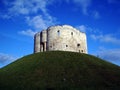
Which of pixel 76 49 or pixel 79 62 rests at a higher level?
pixel 76 49

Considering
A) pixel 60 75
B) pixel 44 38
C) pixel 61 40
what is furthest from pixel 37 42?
pixel 60 75

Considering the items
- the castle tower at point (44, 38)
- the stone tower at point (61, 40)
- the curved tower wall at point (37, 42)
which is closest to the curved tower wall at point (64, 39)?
the stone tower at point (61, 40)

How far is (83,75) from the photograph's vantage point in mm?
27906

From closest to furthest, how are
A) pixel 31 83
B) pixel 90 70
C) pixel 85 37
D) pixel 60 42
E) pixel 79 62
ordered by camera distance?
pixel 31 83 → pixel 90 70 → pixel 79 62 → pixel 60 42 → pixel 85 37

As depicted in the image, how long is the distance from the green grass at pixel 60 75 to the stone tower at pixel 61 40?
8.43m

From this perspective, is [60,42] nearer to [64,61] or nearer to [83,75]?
[64,61]

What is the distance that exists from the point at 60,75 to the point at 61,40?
17759 mm

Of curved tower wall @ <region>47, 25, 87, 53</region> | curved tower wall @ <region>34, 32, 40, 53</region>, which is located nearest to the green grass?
curved tower wall @ <region>47, 25, 87, 53</region>

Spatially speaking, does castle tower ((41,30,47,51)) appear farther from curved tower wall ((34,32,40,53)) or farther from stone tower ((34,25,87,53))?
curved tower wall ((34,32,40,53))

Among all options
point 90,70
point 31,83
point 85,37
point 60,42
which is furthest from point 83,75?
point 85,37

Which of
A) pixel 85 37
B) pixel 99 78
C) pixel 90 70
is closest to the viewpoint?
pixel 99 78

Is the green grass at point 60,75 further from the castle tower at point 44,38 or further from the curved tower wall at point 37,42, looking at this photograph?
the curved tower wall at point 37,42

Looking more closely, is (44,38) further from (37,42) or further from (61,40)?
(61,40)

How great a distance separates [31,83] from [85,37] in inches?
1072
